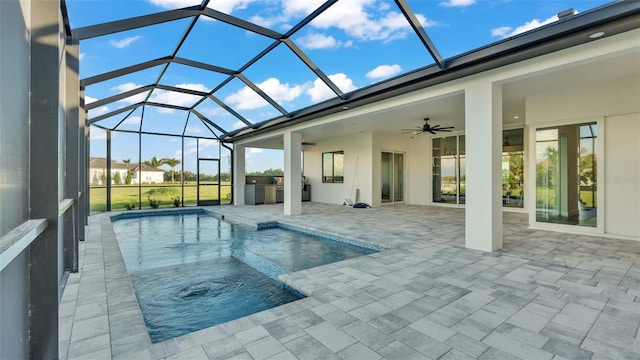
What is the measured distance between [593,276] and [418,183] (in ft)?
27.0

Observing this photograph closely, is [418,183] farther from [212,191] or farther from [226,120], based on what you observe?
[212,191]

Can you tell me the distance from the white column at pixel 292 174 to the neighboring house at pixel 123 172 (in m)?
5.66

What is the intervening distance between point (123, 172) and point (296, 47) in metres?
8.55

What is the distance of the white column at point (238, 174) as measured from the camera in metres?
12.5

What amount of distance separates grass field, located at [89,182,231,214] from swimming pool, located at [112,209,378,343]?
2.70m

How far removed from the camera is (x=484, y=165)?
430cm

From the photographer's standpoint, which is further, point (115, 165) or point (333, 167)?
point (333, 167)

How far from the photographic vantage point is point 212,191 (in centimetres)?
1231

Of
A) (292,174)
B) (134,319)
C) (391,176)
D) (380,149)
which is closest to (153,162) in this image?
(292,174)

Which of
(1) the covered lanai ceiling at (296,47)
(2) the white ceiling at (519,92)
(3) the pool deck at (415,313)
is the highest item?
(1) the covered lanai ceiling at (296,47)

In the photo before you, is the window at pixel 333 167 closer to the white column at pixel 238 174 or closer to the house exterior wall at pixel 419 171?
the house exterior wall at pixel 419 171

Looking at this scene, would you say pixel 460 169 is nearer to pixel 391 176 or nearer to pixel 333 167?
pixel 391 176

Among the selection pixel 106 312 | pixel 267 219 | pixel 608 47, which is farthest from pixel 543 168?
pixel 106 312

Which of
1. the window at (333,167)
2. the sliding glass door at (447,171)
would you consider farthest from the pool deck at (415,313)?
the window at (333,167)
